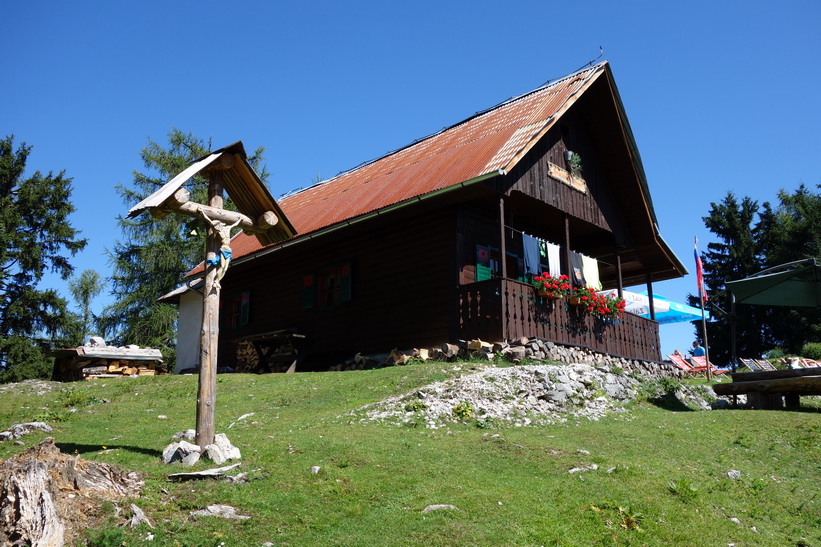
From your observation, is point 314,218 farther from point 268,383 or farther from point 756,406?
point 756,406

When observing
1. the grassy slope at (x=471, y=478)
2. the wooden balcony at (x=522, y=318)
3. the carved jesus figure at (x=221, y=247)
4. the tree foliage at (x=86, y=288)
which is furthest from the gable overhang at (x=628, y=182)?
the tree foliage at (x=86, y=288)

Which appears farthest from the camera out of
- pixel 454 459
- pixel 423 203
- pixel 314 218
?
pixel 314 218

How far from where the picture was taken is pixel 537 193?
17.7m

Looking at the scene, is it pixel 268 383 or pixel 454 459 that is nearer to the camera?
pixel 454 459

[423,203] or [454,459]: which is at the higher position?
[423,203]

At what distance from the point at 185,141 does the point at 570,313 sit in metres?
27.0

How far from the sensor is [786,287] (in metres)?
15.7

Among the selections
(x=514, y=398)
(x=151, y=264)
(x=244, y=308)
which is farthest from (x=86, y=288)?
(x=514, y=398)

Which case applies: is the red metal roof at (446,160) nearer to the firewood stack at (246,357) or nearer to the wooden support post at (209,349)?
the firewood stack at (246,357)

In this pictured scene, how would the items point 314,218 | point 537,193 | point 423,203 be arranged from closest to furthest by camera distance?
point 423,203 → point 537,193 → point 314,218

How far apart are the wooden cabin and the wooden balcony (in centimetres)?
3

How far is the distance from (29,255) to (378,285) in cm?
2048

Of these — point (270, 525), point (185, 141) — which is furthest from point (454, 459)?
point (185, 141)

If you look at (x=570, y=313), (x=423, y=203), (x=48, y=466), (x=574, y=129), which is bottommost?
(x=48, y=466)
